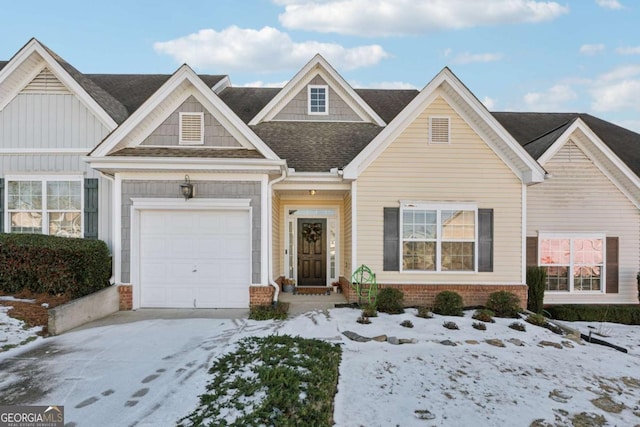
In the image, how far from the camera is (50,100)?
30.5ft

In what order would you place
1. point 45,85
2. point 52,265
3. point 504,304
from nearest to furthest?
point 52,265, point 504,304, point 45,85

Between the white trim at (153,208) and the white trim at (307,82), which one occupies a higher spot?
the white trim at (307,82)

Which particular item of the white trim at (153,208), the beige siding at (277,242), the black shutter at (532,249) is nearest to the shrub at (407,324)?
the white trim at (153,208)

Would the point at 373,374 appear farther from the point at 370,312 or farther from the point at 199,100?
the point at 199,100

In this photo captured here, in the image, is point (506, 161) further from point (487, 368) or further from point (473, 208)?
point (487, 368)

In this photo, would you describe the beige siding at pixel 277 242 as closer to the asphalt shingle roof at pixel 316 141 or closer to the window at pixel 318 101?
the asphalt shingle roof at pixel 316 141

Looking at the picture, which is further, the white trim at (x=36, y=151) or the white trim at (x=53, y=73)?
the white trim at (x=36, y=151)

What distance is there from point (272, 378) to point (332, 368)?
946 millimetres

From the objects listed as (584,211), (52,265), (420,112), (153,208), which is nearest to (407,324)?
(420,112)

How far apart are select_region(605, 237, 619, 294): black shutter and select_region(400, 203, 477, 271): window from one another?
4665 millimetres

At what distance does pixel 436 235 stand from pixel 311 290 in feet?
13.2

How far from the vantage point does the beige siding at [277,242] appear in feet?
30.9

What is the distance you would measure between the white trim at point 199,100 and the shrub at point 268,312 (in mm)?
3401

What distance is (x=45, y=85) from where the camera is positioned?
30.4 ft
